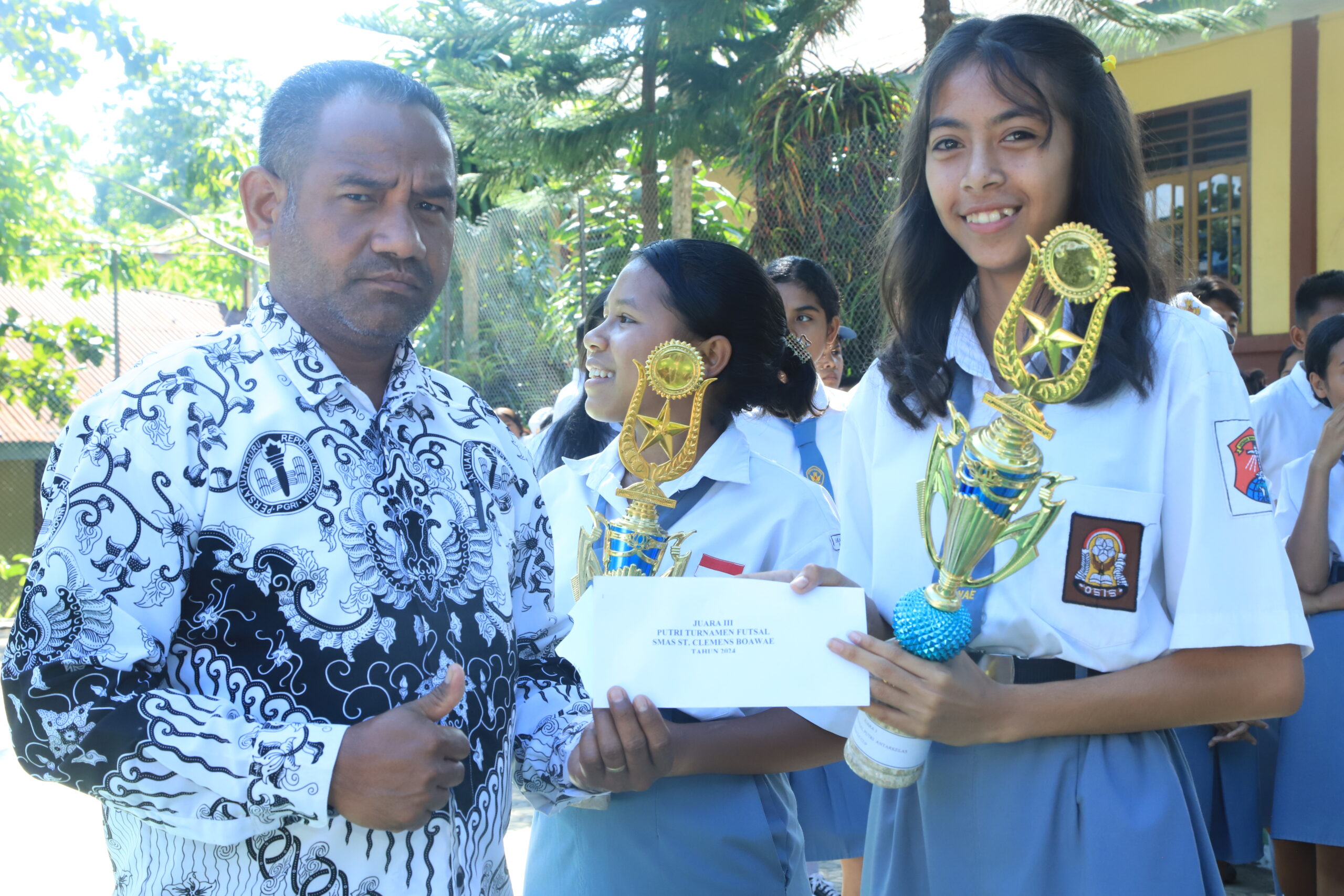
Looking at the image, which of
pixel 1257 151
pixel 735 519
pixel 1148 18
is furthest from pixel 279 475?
pixel 1257 151

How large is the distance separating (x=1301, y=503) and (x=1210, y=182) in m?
6.65

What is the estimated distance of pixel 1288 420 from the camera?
382cm

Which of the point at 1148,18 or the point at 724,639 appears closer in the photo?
the point at 724,639

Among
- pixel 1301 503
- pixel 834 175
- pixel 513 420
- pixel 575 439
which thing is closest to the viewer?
pixel 575 439

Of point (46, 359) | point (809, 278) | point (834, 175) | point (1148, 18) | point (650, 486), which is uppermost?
point (1148, 18)

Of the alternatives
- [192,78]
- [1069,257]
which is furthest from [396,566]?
[192,78]

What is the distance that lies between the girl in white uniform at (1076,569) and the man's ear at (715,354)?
67 cm

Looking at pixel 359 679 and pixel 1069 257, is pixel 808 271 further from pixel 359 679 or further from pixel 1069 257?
pixel 359 679

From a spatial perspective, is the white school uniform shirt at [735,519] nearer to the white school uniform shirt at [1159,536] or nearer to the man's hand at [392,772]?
the white school uniform shirt at [1159,536]

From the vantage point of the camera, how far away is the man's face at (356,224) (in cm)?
150

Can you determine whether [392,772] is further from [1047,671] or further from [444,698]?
[1047,671]

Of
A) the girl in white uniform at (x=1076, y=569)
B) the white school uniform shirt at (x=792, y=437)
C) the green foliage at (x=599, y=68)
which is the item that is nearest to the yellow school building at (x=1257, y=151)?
the green foliage at (x=599, y=68)

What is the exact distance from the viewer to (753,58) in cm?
834

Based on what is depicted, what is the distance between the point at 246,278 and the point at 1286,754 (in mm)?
16201
